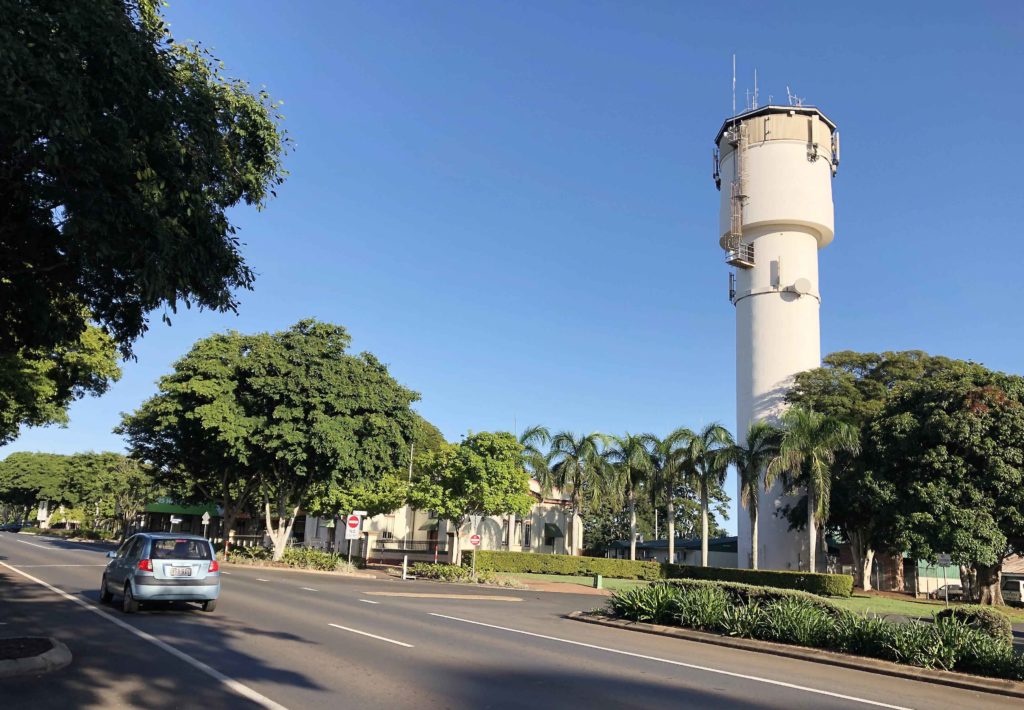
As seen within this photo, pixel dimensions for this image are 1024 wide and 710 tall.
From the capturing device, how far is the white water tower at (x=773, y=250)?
195 feet

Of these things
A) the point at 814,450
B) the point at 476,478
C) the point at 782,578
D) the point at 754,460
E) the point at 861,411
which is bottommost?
the point at 782,578

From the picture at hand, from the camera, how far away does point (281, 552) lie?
1601 inches

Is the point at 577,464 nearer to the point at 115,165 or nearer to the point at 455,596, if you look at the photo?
the point at 455,596

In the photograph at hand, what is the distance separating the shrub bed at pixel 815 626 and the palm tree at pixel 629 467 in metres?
34.3

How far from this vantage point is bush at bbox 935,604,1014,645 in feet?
40.2

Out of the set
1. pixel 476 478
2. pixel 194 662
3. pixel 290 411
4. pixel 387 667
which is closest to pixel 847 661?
pixel 387 667

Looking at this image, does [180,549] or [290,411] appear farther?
[290,411]

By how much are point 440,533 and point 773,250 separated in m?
34.3

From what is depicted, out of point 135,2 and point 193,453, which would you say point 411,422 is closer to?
point 193,453

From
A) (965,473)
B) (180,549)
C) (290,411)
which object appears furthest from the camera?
(965,473)

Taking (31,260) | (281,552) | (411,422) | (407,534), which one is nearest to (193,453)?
(281,552)

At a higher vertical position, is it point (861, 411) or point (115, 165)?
point (861, 411)

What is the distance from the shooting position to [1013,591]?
58156mm

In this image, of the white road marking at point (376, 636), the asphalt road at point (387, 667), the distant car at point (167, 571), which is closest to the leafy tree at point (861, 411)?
the asphalt road at point (387, 667)
